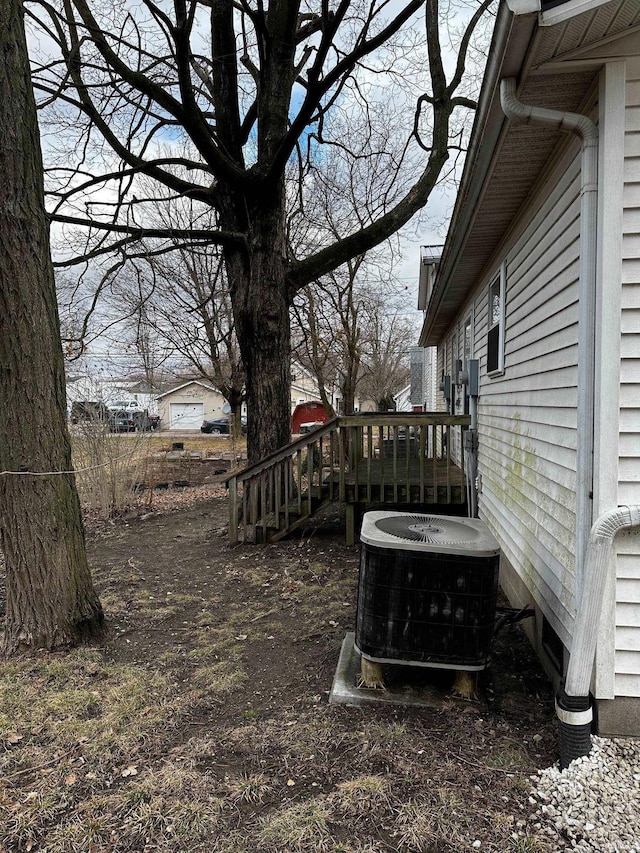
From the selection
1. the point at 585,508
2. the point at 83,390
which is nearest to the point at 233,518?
the point at 83,390

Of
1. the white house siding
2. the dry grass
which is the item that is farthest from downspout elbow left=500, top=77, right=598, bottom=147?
the dry grass

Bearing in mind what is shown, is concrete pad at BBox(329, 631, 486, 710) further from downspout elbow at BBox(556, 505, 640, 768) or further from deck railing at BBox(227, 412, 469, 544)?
deck railing at BBox(227, 412, 469, 544)

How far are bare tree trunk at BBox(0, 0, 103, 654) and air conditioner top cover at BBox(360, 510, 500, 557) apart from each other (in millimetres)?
2165

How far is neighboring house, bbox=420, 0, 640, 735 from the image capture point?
2.31 metres

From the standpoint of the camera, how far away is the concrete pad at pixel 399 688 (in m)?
2.97

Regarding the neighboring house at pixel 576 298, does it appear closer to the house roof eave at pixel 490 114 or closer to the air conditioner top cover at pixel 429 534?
the house roof eave at pixel 490 114

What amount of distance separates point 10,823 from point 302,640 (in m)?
2.13

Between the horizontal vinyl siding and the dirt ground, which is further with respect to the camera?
the horizontal vinyl siding

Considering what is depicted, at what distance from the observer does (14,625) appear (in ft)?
12.1

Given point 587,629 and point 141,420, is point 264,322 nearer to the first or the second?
point 141,420

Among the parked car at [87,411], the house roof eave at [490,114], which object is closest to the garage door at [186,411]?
the parked car at [87,411]

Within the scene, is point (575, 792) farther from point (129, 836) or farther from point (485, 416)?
point (485, 416)

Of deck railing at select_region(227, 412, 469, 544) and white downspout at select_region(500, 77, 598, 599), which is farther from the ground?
white downspout at select_region(500, 77, 598, 599)

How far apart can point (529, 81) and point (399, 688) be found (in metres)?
3.23
